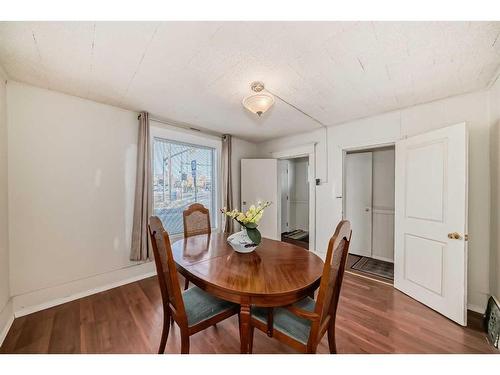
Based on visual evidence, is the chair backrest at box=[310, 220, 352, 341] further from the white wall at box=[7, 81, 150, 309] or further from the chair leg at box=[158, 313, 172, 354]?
the white wall at box=[7, 81, 150, 309]

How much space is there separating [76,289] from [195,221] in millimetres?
1472

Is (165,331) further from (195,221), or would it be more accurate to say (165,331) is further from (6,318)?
(6,318)

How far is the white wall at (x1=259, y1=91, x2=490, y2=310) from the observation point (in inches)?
78.2

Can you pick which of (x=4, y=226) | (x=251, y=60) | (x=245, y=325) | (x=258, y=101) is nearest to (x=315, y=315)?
(x=245, y=325)

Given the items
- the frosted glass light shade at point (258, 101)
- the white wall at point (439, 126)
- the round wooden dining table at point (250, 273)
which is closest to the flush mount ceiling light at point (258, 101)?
the frosted glass light shade at point (258, 101)

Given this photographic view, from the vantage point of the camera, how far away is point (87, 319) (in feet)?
6.07

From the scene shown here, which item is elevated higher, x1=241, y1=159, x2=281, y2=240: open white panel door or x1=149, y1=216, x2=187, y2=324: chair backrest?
x1=241, y1=159, x2=281, y2=240: open white panel door

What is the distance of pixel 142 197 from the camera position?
103 inches

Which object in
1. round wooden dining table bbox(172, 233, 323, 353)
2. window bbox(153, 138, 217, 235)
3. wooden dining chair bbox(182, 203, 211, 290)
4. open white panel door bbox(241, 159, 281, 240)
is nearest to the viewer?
round wooden dining table bbox(172, 233, 323, 353)

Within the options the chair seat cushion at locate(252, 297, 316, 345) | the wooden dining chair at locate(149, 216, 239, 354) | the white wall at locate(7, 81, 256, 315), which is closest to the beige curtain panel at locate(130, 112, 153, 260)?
the white wall at locate(7, 81, 256, 315)

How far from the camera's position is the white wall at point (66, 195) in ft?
6.31

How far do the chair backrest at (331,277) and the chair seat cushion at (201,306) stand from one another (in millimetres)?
613

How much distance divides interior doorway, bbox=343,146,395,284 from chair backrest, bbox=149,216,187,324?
2.83 meters

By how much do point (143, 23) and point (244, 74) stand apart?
80 centimetres
